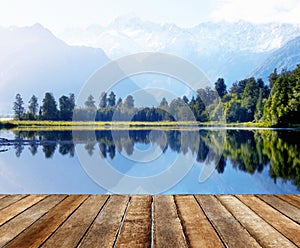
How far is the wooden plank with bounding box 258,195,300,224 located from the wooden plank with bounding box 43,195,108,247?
1.06 m

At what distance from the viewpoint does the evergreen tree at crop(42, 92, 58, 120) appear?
1565 inches

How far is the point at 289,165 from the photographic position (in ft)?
34.5

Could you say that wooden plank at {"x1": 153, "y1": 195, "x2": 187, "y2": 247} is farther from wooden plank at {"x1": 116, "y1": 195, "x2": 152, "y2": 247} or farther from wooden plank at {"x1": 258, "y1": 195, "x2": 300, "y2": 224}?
wooden plank at {"x1": 258, "y1": 195, "x2": 300, "y2": 224}

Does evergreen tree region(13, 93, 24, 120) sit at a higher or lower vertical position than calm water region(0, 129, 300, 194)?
higher

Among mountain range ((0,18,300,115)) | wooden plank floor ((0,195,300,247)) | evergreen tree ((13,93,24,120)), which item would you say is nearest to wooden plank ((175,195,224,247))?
wooden plank floor ((0,195,300,247))

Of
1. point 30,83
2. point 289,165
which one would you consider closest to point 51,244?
point 289,165

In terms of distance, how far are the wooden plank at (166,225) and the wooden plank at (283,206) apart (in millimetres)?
616

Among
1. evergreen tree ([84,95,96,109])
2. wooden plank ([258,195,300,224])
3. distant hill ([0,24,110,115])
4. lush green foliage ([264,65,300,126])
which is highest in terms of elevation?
distant hill ([0,24,110,115])

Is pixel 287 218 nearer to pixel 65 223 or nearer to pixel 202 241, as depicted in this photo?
pixel 202 241

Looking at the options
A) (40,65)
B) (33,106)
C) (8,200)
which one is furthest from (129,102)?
(40,65)

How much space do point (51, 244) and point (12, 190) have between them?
320 inches

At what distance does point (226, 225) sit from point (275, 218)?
0.32 meters

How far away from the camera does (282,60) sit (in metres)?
178

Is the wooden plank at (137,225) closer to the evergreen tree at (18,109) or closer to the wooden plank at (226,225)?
the wooden plank at (226,225)
